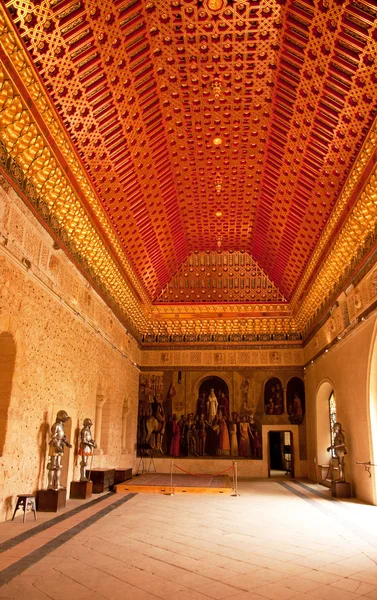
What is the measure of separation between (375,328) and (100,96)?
217 inches

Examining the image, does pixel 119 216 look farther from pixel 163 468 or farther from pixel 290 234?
pixel 163 468

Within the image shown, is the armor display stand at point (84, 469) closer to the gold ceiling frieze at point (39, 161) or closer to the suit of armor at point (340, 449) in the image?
the gold ceiling frieze at point (39, 161)

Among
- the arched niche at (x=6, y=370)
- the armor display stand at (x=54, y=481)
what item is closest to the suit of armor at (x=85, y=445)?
the armor display stand at (x=54, y=481)

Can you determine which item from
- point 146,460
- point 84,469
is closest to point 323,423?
point 146,460

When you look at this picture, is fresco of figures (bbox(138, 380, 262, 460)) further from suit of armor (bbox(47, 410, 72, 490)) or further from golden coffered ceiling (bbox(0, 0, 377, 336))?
suit of armor (bbox(47, 410, 72, 490))

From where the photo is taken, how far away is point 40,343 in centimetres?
702

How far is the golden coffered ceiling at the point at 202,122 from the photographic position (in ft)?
18.2

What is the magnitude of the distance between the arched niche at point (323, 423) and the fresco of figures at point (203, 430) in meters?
2.10

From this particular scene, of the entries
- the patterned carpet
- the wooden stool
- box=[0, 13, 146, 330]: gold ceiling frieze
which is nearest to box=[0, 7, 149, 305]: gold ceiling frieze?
box=[0, 13, 146, 330]: gold ceiling frieze

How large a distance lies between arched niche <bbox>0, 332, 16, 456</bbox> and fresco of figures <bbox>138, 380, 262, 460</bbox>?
29.4ft

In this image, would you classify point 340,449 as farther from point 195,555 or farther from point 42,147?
point 42,147

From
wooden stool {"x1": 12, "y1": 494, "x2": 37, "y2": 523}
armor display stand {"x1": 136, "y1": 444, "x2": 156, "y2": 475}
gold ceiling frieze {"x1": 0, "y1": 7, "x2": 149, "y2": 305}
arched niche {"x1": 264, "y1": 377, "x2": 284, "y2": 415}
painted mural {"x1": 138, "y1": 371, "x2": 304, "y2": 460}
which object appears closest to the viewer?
gold ceiling frieze {"x1": 0, "y1": 7, "x2": 149, "y2": 305}

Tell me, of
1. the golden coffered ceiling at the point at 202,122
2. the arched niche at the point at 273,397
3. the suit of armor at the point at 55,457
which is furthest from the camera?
the arched niche at the point at 273,397

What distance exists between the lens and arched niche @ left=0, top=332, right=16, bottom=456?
599cm
